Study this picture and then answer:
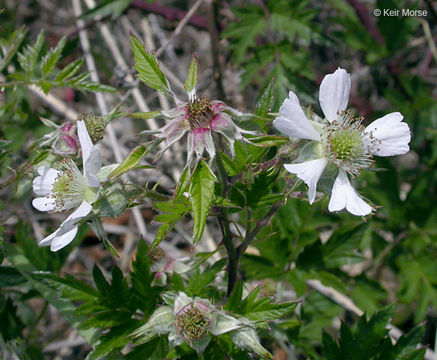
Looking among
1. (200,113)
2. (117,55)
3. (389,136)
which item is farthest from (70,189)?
(117,55)

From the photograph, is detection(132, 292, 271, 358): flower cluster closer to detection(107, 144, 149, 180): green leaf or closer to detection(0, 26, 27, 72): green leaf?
detection(107, 144, 149, 180): green leaf

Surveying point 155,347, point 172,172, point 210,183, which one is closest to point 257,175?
point 210,183

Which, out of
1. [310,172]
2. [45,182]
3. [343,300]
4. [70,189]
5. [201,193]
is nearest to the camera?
[201,193]

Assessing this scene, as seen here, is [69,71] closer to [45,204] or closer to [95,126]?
[95,126]

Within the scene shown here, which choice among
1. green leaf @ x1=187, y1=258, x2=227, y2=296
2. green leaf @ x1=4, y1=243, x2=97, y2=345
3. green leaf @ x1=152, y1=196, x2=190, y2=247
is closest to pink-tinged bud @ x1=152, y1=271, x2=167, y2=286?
green leaf @ x1=187, y1=258, x2=227, y2=296

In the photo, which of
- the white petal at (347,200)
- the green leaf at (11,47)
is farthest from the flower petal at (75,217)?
the green leaf at (11,47)

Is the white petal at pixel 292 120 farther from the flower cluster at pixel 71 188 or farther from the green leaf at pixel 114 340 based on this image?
the green leaf at pixel 114 340
